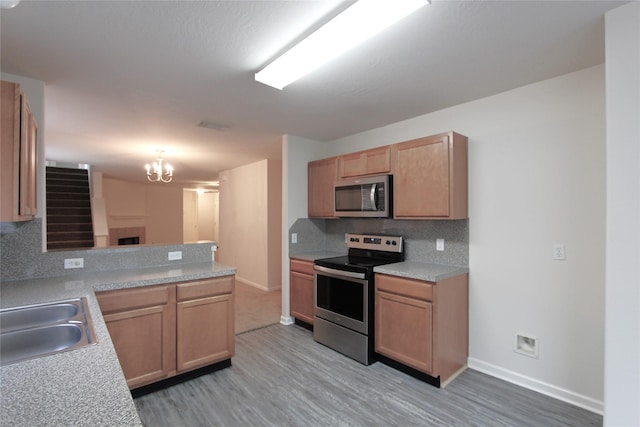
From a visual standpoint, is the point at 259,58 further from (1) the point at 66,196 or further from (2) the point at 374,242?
(1) the point at 66,196

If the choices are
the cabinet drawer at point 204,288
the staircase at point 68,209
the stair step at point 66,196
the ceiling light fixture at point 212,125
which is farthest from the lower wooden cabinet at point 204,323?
the stair step at point 66,196

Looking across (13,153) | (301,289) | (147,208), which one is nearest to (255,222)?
(301,289)

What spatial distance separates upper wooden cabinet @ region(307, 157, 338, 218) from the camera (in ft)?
12.2

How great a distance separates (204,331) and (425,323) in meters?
1.85

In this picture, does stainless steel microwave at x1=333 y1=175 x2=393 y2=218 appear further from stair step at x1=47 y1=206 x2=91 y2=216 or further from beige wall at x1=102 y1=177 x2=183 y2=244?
beige wall at x1=102 y1=177 x2=183 y2=244

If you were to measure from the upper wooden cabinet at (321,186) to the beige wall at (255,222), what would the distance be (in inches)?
64.0

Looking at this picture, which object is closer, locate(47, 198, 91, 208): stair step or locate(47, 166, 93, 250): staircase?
locate(47, 166, 93, 250): staircase

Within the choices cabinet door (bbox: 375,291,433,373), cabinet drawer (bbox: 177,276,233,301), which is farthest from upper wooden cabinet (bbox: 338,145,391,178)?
cabinet drawer (bbox: 177,276,233,301)

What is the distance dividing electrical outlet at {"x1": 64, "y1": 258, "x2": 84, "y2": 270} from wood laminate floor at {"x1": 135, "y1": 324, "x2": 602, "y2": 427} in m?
1.17

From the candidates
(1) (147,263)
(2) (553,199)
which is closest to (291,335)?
(1) (147,263)

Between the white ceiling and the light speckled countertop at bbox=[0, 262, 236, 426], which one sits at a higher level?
the white ceiling

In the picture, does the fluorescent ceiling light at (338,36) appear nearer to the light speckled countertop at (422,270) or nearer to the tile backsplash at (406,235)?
the light speckled countertop at (422,270)

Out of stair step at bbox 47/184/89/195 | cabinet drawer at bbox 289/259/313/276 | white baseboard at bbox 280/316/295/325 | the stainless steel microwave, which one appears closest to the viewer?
the stainless steel microwave

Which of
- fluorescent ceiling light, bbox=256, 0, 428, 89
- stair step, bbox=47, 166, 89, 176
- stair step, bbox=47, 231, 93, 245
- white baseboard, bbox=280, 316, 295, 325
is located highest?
fluorescent ceiling light, bbox=256, 0, 428, 89
